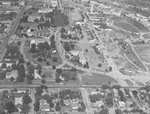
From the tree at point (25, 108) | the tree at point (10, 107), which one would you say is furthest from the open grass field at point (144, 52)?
the tree at point (10, 107)

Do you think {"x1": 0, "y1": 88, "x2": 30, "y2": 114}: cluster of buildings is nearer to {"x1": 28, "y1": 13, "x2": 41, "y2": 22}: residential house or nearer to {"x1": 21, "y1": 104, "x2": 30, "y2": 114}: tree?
{"x1": 21, "y1": 104, "x2": 30, "y2": 114}: tree

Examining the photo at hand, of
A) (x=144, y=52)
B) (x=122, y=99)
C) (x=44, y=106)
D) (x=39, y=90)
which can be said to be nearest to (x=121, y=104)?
(x=122, y=99)

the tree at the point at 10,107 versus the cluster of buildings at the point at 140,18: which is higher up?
the tree at the point at 10,107

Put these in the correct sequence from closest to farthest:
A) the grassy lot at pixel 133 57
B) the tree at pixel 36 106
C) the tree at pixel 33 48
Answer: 1. the tree at pixel 36 106
2. the tree at pixel 33 48
3. the grassy lot at pixel 133 57

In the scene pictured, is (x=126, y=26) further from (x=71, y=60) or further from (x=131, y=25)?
(x=71, y=60)

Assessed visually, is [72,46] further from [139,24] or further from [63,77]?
[139,24]

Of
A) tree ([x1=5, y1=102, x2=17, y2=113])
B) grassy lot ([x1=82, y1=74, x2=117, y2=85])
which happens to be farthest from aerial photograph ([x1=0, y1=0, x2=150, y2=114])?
tree ([x1=5, y1=102, x2=17, y2=113])

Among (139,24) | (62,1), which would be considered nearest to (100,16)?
(139,24)

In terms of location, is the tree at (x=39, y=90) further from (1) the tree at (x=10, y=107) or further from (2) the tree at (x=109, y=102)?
(2) the tree at (x=109, y=102)
